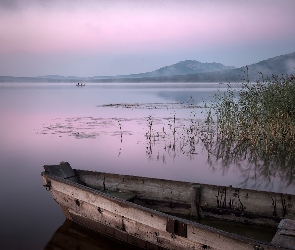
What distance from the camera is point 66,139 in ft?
54.4

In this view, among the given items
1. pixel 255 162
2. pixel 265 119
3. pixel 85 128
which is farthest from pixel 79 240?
pixel 85 128

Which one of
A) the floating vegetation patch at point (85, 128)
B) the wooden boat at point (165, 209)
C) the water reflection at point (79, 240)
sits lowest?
the water reflection at point (79, 240)

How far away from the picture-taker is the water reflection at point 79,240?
634cm

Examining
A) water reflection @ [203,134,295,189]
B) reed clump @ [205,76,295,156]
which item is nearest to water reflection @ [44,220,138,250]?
water reflection @ [203,134,295,189]

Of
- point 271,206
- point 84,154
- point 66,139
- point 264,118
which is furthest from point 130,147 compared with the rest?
point 271,206

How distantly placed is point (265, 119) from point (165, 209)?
615 centimetres

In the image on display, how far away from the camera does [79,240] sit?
668 centimetres

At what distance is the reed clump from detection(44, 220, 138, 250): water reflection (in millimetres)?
7041

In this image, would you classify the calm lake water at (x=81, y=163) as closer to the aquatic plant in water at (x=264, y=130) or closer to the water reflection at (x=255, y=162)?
the water reflection at (x=255, y=162)

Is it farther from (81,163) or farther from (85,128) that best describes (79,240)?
(85,128)

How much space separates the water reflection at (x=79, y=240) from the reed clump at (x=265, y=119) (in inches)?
277

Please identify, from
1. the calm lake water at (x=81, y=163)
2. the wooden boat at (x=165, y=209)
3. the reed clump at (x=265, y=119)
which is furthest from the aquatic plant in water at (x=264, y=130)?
the wooden boat at (x=165, y=209)

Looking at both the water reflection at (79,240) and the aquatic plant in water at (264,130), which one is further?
the aquatic plant in water at (264,130)

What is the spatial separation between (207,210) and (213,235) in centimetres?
197
